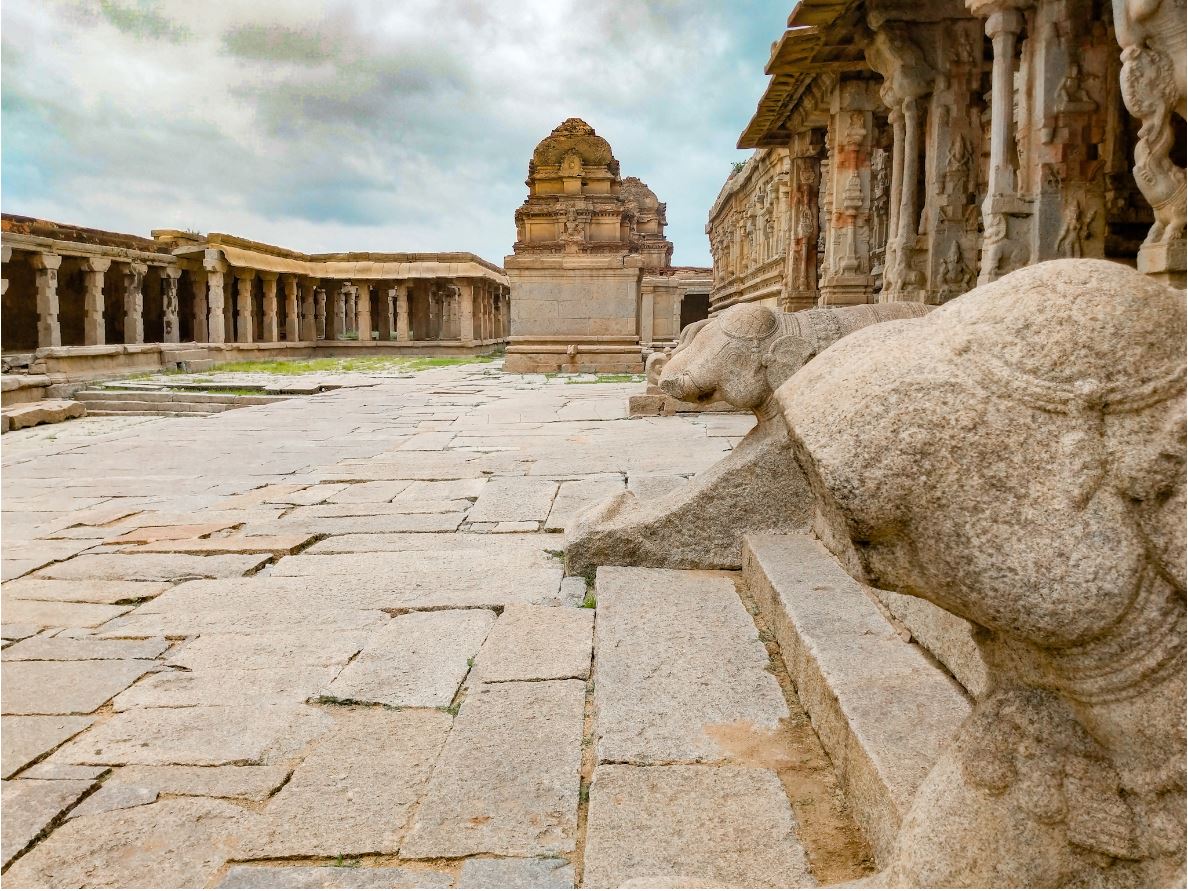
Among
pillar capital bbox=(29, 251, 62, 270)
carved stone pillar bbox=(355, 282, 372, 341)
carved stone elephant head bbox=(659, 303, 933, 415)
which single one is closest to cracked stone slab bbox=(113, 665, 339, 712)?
carved stone elephant head bbox=(659, 303, 933, 415)

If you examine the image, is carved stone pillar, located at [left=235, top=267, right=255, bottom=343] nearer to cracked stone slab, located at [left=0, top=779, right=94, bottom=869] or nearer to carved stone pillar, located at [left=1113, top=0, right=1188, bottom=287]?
carved stone pillar, located at [left=1113, top=0, right=1188, bottom=287]

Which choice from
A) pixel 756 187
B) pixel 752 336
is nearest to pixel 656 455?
pixel 752 336

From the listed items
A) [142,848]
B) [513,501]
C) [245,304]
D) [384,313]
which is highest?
[384,313]

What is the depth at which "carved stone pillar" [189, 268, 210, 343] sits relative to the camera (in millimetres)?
26156

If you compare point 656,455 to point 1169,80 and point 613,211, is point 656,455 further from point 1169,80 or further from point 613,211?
point 613,211

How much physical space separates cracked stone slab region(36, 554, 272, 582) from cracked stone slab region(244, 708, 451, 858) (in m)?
1.93

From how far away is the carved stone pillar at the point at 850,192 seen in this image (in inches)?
449

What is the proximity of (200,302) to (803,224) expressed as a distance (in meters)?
19.3

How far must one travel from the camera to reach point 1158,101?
13.5 feet

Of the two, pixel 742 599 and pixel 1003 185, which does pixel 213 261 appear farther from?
pixel 742 599

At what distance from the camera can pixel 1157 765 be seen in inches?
49.4

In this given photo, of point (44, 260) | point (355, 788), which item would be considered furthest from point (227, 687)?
point (44, 260)

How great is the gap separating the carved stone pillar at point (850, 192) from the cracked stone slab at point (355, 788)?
9.86 m

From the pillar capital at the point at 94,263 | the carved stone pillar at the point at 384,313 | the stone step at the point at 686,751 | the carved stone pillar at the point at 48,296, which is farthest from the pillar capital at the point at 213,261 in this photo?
the stone step at the point at 686,751
